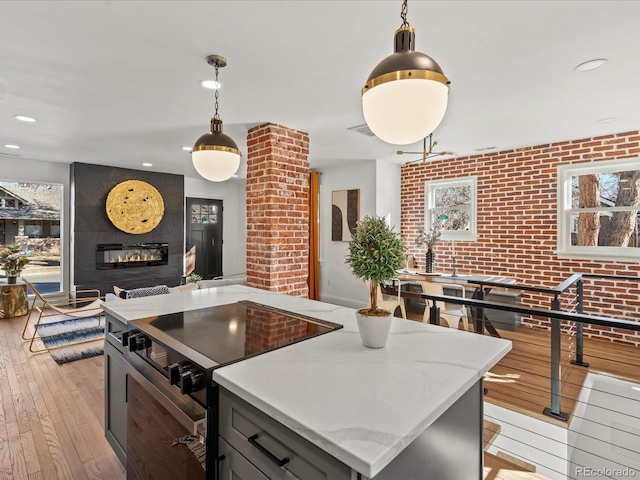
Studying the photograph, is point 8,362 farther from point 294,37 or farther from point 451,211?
point 451,211

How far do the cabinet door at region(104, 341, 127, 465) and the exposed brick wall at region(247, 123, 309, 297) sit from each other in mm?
1579

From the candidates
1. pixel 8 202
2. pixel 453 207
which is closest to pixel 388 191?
pixel 453 207

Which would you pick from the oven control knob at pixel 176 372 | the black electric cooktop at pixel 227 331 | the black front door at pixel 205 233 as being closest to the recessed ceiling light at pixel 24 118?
the black electric cooktop at pixel 227 331

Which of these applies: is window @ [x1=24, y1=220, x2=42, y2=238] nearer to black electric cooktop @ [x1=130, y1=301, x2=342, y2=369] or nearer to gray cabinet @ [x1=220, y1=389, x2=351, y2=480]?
black electric cooktop @ [x1=130, y1=301, x2=342, y2=369]

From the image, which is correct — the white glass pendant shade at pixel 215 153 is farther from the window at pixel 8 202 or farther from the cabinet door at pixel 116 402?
the window at pixel 8 202

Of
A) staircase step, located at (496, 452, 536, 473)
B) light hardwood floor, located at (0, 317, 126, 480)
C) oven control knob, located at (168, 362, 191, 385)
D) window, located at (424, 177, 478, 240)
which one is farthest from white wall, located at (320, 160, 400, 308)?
oven control knob, located at (168, 362, 191, 385)

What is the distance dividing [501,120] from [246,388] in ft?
11.6

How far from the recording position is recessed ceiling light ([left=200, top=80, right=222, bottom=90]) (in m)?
2.50

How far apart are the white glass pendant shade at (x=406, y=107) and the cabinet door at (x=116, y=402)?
1626 mm

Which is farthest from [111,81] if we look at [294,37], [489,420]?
[489,420]

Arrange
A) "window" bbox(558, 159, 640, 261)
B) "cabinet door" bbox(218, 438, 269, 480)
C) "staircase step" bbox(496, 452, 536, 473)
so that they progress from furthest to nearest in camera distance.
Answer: "window" bbox(558, 159, 640, 261), "staircase step" bbox(496, 452, 536, 473), "cabinet door" bbox(218, 438, 269, 480)

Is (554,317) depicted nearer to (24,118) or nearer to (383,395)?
(383,395)

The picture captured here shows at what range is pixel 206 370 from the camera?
104cm

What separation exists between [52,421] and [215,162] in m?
2.16
